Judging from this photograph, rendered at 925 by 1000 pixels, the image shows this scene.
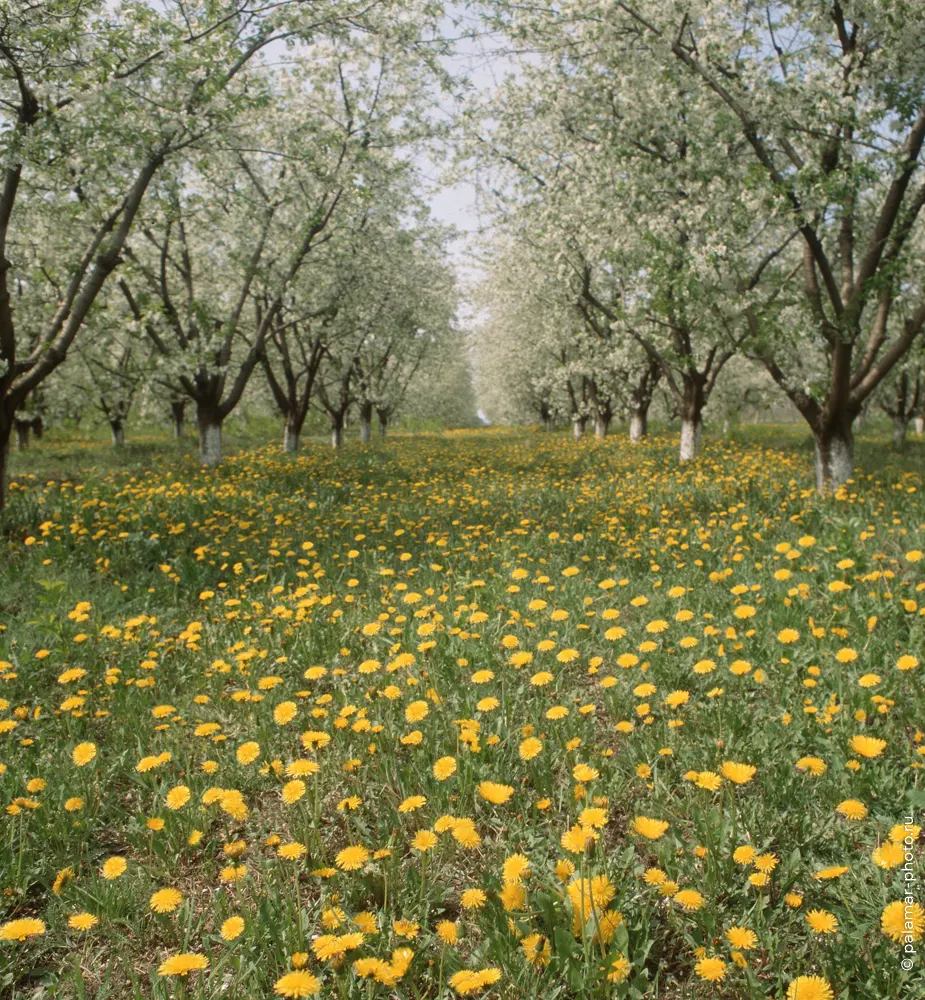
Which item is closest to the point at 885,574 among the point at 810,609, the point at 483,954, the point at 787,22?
the point at 810,609

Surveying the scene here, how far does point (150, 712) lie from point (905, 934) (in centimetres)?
375

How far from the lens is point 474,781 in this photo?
9.95ft

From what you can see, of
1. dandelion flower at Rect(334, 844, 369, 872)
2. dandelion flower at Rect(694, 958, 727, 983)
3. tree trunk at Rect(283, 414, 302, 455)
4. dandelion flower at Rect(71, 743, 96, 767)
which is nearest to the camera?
dandelion flower at Rect(694, 958, 727, 983)

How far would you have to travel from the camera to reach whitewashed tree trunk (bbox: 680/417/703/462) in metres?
15.5

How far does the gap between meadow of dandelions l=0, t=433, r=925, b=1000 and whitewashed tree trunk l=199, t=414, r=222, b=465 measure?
32.7 feet

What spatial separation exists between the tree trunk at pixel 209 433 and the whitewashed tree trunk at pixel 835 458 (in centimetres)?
1293

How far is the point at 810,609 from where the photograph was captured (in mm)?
4605

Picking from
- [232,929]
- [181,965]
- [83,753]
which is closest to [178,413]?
[83,753]

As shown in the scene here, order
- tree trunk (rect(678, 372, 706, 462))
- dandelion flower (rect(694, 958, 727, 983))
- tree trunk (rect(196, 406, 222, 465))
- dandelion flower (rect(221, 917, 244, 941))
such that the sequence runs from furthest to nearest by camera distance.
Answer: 1. tree trunk (rect(196, 406, 222, 465))
2. tree trunk (rect(678, 372, 706, 462))
3. dandelion flower (rect(221, 917, 244, 941))
4. dandelion flower (rect(694, 958, 727, 983))

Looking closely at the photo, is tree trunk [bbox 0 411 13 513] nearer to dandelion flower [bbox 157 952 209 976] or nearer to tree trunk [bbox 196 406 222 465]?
tree trunk [bbox 196 406 222 465]

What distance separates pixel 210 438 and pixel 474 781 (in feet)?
48.5

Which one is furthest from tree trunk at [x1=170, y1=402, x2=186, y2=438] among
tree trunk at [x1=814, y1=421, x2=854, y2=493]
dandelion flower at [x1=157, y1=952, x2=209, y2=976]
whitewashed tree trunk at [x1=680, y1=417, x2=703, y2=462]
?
dandelion flower at [x1=157, y1=952, x2=209, y2=976]

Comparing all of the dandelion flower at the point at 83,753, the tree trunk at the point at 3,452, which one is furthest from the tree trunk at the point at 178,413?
the dandelion flower at the point at 83,753

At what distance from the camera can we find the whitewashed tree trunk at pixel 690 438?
15539 millimetres
